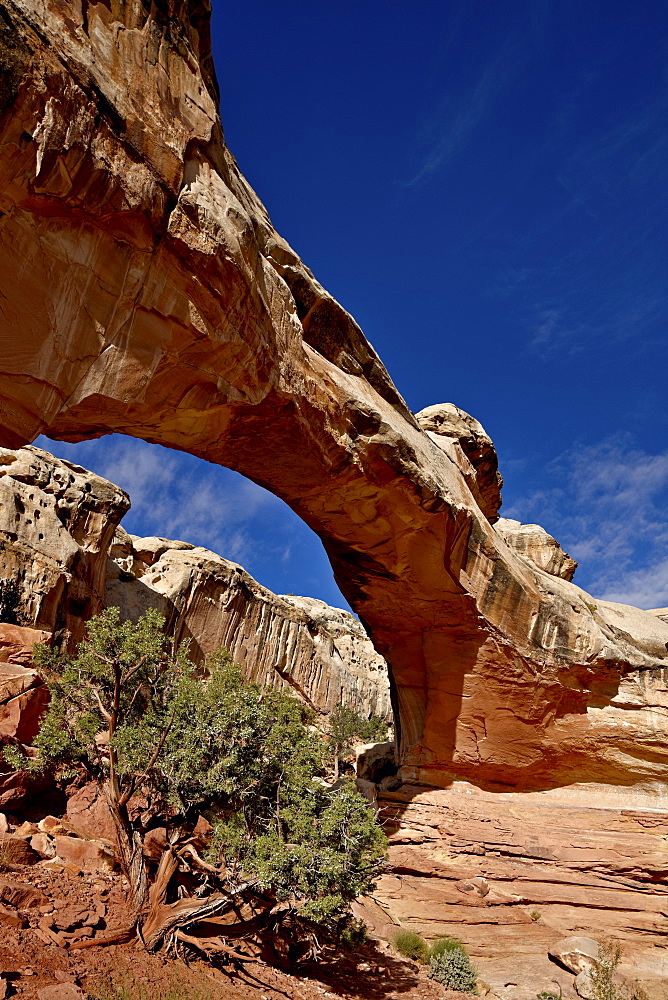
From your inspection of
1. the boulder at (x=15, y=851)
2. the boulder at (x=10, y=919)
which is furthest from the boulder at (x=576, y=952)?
the boulder at (x=10, y=919)

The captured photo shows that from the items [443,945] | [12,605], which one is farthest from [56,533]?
[443,945]

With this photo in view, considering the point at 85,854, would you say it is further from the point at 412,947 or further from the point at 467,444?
the point at 467,444

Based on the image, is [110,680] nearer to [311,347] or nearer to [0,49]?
[311,347]

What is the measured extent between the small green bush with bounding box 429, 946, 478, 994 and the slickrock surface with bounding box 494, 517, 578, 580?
37.9 feet

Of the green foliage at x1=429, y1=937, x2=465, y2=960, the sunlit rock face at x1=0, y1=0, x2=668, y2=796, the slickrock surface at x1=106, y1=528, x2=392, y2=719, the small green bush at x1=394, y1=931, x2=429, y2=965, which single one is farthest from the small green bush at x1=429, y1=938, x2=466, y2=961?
the slickrock surface at x1=106, y1=528, x2=392, y2=719

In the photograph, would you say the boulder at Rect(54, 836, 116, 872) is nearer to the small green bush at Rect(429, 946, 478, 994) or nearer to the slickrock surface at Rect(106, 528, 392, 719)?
the small green bush at Rect(429, 946, 478, 994)

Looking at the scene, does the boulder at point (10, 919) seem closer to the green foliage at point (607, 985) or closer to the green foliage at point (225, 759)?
the green foliage at point (225, 759)

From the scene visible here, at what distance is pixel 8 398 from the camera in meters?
6.77

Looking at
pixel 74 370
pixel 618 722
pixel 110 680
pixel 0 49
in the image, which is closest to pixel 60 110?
pixel 0 49

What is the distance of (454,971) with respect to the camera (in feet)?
37.4

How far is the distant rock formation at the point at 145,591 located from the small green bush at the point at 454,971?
6485 mm

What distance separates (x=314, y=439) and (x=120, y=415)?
3959mm

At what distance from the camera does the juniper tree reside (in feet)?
26.9

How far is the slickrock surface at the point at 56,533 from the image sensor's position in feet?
56.3
